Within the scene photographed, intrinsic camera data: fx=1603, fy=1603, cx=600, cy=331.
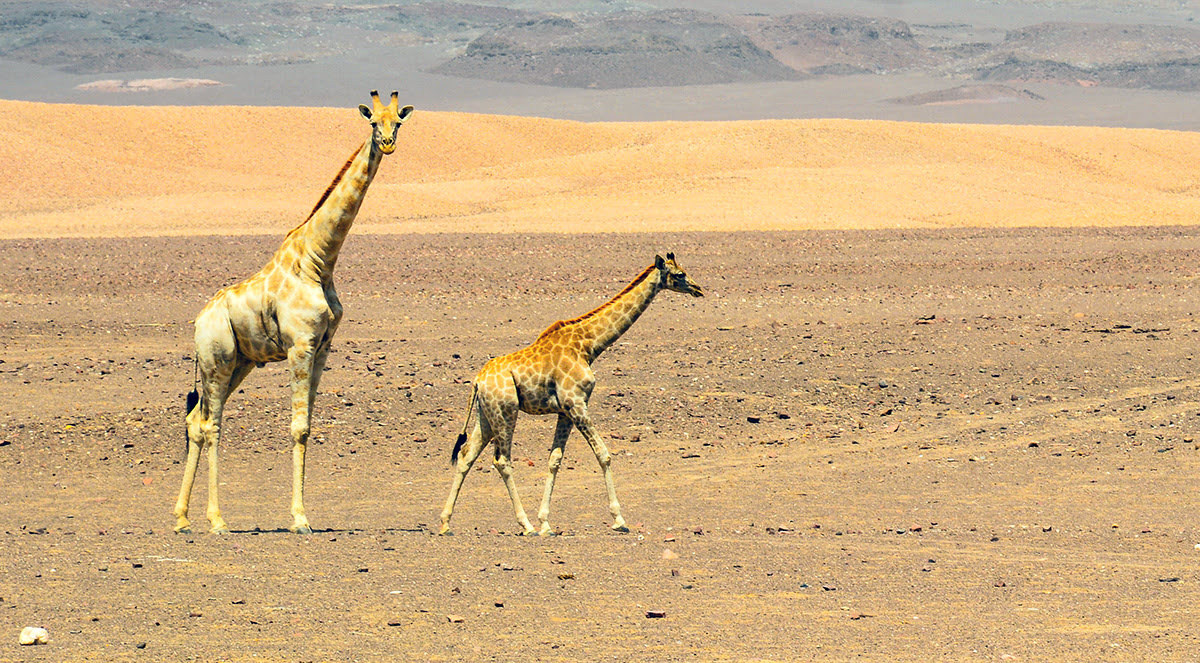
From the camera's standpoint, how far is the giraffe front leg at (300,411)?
1207 centimetres

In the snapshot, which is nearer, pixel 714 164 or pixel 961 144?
pixel 714 164

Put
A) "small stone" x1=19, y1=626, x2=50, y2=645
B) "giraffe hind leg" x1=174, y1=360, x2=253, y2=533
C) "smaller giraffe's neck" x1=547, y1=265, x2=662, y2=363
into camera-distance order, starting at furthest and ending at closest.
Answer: "smaller giraffe's neck" x1=547, y1=265, x2=662, y2=363
"giraffe hind leg" x1=174, y1=360, x2=253, y2=533
"small stone" x1=19, y1=626, x2=50, y2=645

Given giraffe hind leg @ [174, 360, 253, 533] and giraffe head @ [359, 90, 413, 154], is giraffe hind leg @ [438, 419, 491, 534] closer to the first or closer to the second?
giraffe hind leg @ [174, 360, 253, 533]

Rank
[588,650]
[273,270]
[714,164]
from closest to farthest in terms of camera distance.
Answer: [588,650]
[273,270]
[714,164]

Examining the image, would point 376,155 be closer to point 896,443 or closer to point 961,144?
point 896,443

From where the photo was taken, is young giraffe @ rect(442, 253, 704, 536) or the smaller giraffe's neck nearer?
young giraffe @ rect(442, 253, 704, 536)

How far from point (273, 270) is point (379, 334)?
12.8 meters

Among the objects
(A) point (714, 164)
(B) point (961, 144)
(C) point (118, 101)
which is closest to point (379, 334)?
(A) point (714, 164)

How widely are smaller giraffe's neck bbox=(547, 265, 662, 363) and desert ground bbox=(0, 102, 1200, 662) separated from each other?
1.51 metres

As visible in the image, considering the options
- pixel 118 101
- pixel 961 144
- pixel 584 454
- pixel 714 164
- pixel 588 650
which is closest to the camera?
pixel 588 650

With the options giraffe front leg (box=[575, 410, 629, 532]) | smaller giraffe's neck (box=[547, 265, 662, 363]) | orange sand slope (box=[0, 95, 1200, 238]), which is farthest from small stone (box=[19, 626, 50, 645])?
orange sand slope (box=[0, 95, 1200, 238])

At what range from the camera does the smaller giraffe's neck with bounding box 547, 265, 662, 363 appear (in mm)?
12531

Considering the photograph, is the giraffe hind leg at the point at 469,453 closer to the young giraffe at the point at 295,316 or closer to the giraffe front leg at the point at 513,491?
the giraffe front leg at the point at 513,491

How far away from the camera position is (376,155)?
12273 mm
